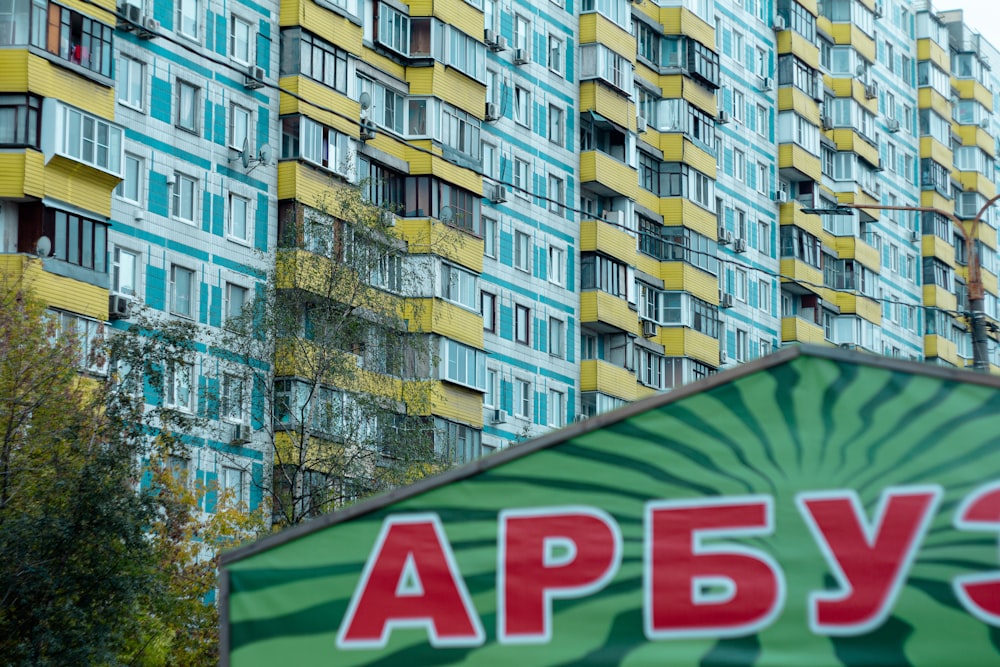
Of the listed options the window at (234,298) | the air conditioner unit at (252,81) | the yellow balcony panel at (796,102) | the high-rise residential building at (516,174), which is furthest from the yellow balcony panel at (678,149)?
the window at (234,298)

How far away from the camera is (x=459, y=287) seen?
58406 millimetres

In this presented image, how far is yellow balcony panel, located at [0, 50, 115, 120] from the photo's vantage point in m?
44.5

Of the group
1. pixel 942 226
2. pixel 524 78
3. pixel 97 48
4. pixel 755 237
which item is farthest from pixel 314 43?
pixel 942 226

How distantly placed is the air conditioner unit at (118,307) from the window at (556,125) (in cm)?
2368

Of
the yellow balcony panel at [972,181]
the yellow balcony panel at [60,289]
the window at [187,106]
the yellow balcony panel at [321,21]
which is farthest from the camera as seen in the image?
the yellow balcony panel at [972,181]

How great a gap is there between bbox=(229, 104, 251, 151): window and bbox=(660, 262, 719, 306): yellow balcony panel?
24.2m

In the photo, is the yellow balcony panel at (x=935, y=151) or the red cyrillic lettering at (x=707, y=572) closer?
the red cyrillic lettering at (x=707, y=572)

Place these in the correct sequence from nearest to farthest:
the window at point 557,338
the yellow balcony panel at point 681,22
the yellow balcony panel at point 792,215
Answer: the window at point 557,338 → the yellow balcony panel at point 681,22 → the yellow balcony panel at point 792,215

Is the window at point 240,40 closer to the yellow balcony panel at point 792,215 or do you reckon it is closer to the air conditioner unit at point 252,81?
the air conditioner unit at point 252,81

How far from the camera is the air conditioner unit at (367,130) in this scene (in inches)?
2138

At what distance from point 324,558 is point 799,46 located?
7185 cm

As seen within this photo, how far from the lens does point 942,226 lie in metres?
101

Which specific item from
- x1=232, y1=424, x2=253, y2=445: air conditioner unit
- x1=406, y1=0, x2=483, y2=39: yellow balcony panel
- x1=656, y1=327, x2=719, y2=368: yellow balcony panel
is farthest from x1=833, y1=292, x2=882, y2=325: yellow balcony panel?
x1=232, y1=424, x2=253, y2=445: air conditioner unit

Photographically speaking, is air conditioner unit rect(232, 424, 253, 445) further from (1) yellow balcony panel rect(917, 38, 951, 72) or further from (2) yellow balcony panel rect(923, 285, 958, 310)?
(1) yellow balcony panel rect(917, 38, 951, 72)
